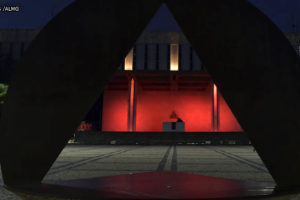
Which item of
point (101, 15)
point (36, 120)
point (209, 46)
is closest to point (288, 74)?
point (209, 46)

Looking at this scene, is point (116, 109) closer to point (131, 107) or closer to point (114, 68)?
point (131, 107)

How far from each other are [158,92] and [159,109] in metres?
1.93

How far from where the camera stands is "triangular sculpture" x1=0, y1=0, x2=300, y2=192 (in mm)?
1943

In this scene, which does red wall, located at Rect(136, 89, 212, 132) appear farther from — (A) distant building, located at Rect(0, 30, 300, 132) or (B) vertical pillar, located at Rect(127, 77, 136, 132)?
(B) vertical pillar, located at Rect(127, 77, 136, 132)

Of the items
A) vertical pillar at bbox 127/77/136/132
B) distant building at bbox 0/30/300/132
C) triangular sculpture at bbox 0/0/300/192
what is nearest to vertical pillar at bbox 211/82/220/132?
distant building at bbox 0/30/300/132

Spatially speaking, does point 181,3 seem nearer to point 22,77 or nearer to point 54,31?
point 54,31

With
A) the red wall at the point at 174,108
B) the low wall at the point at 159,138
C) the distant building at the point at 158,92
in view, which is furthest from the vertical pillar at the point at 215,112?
the red wall at the point at 174,108

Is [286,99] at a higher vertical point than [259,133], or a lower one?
higher

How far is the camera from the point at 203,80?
25141 millimetres

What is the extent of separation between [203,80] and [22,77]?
78.7 ft

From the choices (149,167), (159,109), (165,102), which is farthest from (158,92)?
(149,167)

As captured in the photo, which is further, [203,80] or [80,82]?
[203,80]

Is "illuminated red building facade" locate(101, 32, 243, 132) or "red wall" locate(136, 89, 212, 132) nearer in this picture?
"illuminated red building facade" locate(101, 32, 243, 132)

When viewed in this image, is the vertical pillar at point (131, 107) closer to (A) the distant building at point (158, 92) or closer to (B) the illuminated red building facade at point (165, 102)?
(A) the distant building at point (158, 92)
